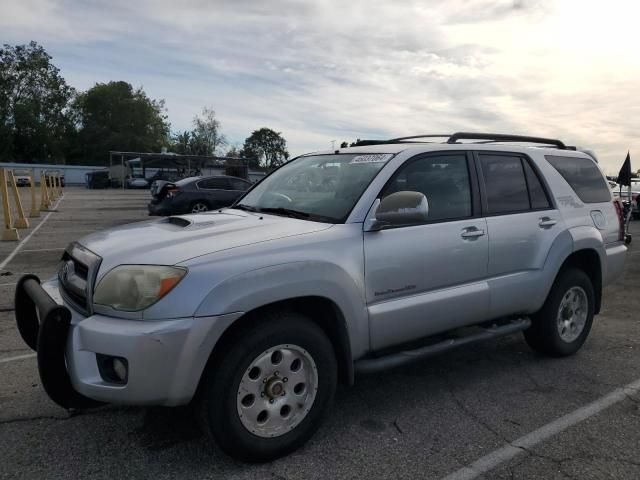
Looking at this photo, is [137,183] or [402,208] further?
[137,183]

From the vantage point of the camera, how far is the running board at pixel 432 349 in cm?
308

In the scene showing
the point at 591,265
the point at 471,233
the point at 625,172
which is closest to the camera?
the point at 471,233

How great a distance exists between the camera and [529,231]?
401 centimetres

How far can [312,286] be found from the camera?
279 centimetres

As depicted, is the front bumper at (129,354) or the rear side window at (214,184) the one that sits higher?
the rear side window at (214,184)

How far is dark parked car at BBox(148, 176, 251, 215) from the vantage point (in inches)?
563

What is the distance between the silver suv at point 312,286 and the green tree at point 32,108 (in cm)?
7274

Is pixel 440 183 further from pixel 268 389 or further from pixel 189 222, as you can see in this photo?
pixel 268 389

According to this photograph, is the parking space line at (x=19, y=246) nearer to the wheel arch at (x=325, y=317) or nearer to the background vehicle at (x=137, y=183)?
the wheel arch at (x=325, y=317)

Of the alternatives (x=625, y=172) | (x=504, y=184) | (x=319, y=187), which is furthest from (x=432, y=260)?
(x=625, y=172)

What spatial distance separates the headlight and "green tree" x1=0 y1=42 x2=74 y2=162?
240 feet

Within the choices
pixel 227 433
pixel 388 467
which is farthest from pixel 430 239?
pixel 227 433

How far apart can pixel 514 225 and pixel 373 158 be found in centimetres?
121

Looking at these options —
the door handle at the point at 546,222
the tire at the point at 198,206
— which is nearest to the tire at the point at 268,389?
the door handle at the point at 546,222
